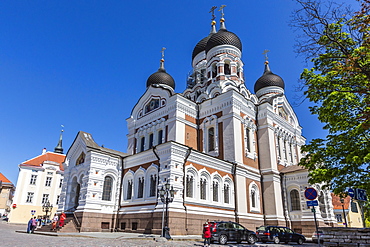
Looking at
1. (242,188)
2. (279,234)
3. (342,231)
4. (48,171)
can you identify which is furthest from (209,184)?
(48,171)

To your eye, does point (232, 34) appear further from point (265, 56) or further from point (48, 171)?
point (48, 171)

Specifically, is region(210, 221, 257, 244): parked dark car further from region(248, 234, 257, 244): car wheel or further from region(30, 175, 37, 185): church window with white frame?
region(30, 175, 37, 185): church window with white frame

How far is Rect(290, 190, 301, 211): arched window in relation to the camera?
23.8 meters

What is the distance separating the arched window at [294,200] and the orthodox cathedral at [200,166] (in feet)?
0.26

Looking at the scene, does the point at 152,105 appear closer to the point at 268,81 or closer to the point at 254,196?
the point at 254,196

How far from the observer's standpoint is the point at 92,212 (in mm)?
18922

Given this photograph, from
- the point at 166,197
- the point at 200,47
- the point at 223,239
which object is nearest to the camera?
the point at 223,239

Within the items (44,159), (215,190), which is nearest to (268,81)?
(215,190)

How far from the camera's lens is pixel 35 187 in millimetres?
40844

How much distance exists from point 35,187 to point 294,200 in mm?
35171

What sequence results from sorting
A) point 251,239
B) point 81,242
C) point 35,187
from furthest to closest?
point 35,187
point 251,239
point 81,242

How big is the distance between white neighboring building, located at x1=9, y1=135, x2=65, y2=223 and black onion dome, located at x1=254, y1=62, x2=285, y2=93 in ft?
105

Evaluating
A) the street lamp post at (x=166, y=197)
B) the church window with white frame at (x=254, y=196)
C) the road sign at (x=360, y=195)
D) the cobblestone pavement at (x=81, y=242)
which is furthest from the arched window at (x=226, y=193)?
the road sign at (x=360, y=195)

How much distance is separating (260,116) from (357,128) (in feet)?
49.2
